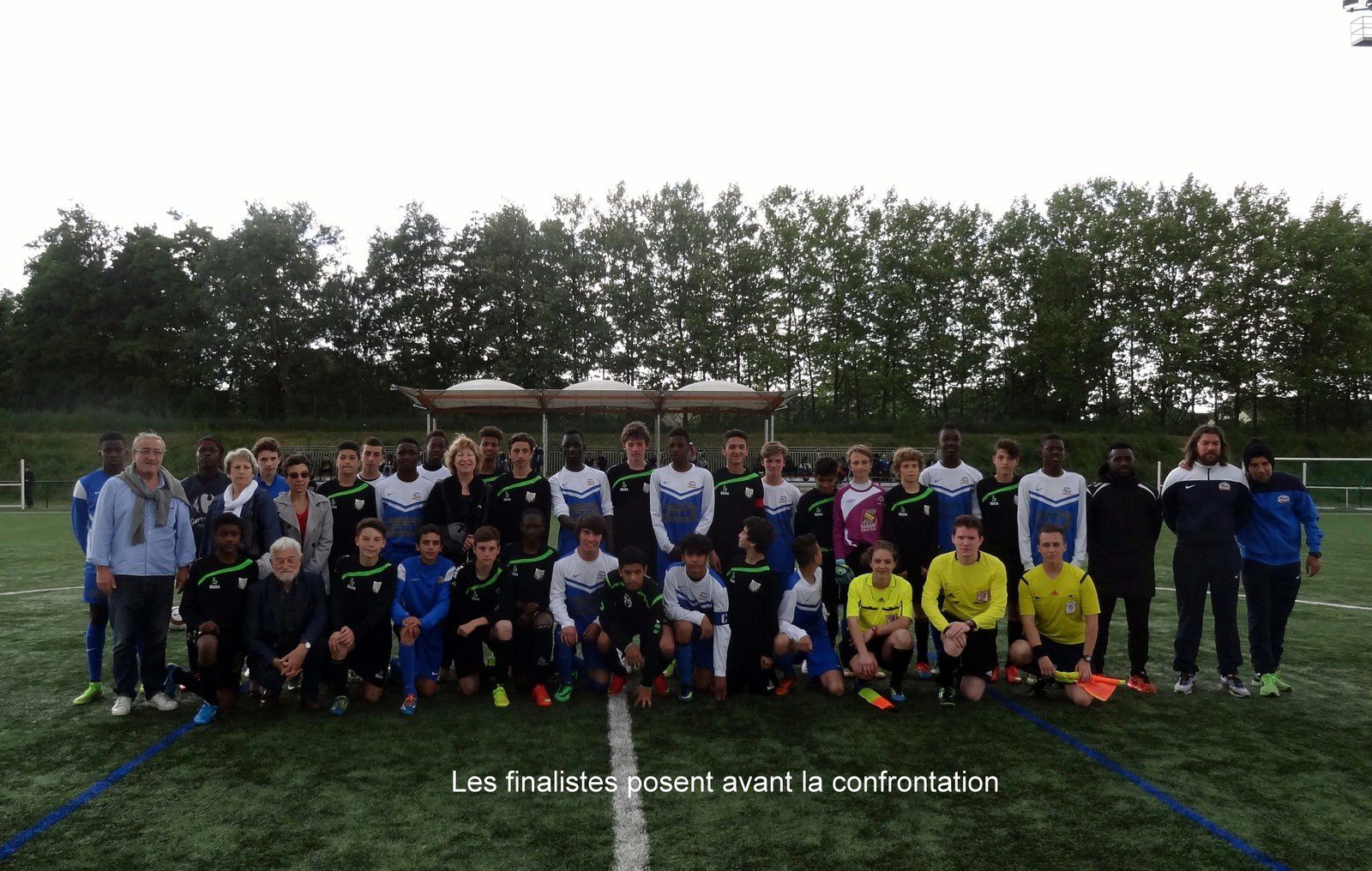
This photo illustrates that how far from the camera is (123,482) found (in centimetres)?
509

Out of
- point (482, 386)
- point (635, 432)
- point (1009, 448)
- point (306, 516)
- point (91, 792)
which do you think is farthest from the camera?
point (482, 386)

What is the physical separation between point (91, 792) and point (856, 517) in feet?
15.9

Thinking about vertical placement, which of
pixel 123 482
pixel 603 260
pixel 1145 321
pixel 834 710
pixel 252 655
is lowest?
pixel 834 710

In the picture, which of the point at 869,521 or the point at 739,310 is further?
the point at 739,310

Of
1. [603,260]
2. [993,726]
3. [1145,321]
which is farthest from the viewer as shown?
[603,260]

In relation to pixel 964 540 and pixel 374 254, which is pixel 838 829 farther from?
pixel 374 254

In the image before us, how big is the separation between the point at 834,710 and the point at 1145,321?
126ft

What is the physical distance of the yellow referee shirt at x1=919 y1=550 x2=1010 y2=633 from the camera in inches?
213

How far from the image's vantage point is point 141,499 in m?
5.11

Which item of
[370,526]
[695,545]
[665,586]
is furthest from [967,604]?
[370,526]

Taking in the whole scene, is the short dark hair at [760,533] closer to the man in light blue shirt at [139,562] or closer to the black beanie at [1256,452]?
the black beanie at [1256,452]

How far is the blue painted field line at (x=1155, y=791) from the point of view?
3.28 meters

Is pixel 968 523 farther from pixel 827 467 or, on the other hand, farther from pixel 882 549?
pixel 827 467

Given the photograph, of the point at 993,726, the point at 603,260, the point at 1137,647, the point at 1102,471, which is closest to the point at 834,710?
the point at 993,726
